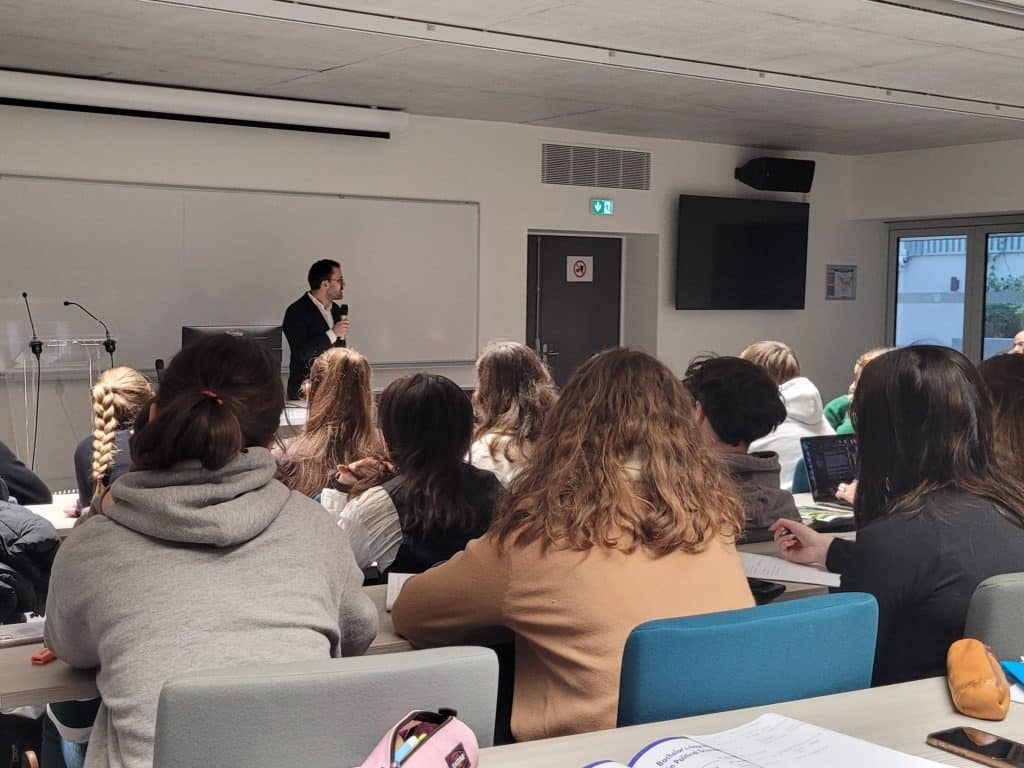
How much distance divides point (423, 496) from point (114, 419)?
1.24 metres

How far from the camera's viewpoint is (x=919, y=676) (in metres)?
2.10

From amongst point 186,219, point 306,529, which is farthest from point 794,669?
point 186,219

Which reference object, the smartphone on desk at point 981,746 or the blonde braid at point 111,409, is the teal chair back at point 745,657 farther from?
the blonde braid at point 111,409

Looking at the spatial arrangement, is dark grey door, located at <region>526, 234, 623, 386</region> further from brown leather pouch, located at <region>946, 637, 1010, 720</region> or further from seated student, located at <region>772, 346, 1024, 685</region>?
brown leather pouch, located at <region>946, 637, 1010, 720</region>

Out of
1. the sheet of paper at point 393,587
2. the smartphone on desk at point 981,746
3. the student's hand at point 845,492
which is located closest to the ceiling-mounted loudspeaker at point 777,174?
the student's hand at point 845,492

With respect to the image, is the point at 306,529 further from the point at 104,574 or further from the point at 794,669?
the point at 794,669

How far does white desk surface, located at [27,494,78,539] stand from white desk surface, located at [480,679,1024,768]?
2.41 metres

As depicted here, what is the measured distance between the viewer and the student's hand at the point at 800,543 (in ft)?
8.83

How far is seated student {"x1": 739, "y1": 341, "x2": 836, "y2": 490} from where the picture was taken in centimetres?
440

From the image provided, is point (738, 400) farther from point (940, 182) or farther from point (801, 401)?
point (940, 182)

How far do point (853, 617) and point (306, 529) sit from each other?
915mm

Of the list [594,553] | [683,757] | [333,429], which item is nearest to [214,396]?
[594,553]

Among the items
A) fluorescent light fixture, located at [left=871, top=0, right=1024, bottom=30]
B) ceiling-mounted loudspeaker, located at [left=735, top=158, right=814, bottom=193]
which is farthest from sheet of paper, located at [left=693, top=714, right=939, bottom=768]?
ceiling-mounted loudspeaker, located at [left=735, top=158, right=814, bottom=193]

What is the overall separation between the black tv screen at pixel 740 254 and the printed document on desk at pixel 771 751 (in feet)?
24.6
